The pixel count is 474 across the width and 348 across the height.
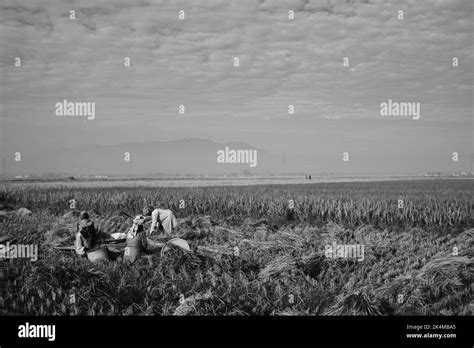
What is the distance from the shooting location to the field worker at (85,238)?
9827 mm

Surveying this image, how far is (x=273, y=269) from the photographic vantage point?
905 cm

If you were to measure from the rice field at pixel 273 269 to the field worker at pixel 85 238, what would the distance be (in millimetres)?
A: 357

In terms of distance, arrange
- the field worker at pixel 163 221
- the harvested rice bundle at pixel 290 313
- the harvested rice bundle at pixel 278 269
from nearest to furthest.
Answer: the harvested rice bundle at pixel 290 313, the harvested rice bundle at pixel 278 269, the field worker at pixel 163 221

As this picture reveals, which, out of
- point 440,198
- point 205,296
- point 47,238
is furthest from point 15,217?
point 440,198

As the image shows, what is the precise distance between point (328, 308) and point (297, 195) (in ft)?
26.0

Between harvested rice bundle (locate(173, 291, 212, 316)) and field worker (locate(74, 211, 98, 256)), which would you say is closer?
harvested rice bundle (locate(173, 291, 212, 316))

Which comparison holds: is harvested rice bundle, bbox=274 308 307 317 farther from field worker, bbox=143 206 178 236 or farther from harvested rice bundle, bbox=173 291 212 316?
field worker, bbox=143 206 178 236

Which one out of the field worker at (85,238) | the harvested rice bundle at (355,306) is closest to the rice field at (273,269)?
the harvested rice bundle at (355,306)

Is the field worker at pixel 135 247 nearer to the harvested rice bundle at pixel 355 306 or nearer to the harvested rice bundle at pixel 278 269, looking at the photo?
the harvested rice bundle at pixel 278 269

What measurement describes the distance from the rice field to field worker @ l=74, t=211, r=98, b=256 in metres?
0.36

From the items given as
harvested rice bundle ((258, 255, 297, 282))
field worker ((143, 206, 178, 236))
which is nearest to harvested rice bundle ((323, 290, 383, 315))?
harvested rice bundle ((258, 255, 297, 282))

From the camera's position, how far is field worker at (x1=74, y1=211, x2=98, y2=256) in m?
9.83

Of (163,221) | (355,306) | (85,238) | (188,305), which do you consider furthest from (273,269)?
(85,238)
